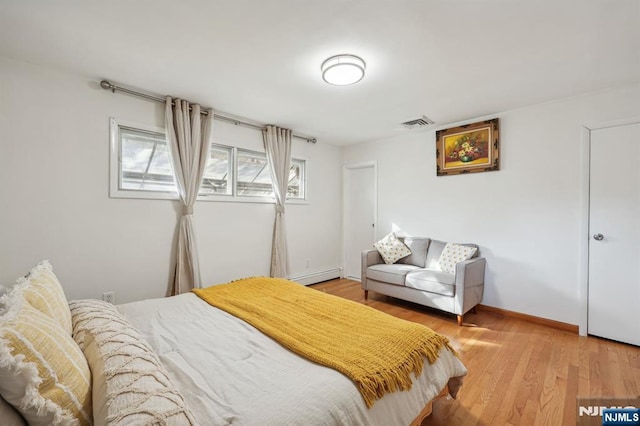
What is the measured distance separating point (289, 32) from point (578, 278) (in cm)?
361

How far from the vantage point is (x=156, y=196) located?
2871 millimetres

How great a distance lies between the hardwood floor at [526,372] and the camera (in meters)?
1.64

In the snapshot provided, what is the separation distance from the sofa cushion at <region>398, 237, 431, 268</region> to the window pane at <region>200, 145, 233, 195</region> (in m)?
2.68

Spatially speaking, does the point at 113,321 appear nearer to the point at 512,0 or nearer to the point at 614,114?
the point at 512,0

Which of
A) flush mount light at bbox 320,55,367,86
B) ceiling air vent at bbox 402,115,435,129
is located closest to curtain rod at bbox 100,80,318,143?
flush mount light at bbox 320,55,367,86

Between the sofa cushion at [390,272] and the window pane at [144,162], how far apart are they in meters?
2.73

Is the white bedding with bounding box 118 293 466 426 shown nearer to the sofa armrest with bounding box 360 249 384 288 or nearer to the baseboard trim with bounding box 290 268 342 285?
the sofa armrest with bounding box 360 249 384 288

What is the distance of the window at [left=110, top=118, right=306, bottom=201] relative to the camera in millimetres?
2713

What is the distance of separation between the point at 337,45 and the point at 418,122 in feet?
6.63

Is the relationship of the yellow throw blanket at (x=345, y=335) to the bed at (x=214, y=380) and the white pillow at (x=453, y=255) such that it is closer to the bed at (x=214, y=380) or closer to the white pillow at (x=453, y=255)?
the bed at (x=214, y=380)

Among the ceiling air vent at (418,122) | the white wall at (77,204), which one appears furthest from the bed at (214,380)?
A: the ceiling air vent at (418,122)

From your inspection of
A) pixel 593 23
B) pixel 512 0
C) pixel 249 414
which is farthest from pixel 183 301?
pixel 593 23

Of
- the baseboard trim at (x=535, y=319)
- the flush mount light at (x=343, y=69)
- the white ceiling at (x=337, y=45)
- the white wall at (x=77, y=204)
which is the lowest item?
the baseboard trim at (x=535, y=319)

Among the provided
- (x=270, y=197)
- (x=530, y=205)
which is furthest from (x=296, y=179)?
(x=530, y=205)
